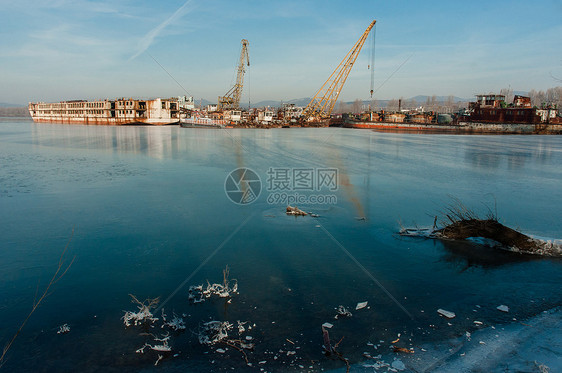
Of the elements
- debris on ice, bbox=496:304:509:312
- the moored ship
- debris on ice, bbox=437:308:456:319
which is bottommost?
debris on ice, bbox=437:308:456:319

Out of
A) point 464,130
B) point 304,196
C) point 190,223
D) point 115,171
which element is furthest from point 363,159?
point 464,130

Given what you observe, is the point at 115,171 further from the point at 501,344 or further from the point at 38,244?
the point at 501,344

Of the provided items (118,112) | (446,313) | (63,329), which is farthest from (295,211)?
(118,112)

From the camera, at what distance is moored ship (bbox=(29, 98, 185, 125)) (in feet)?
210

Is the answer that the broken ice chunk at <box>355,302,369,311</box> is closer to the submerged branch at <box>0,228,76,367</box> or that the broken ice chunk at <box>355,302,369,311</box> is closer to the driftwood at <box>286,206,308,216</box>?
the submerged branch at <box>0,228,76,367</box>

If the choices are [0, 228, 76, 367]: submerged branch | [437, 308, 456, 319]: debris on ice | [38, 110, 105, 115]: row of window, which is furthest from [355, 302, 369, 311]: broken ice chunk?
[38, 110, 105, 115]: row of window

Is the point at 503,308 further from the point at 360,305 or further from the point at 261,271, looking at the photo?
the point at 261,271

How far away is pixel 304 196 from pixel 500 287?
590 cm

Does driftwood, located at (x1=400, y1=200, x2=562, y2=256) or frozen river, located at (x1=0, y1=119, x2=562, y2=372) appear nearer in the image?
frozen river, located at (x1=0, y1=119, x2=562, y2=372)

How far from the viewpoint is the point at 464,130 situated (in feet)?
170

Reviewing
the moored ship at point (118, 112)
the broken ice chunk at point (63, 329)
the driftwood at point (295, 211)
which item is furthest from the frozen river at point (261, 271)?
the moored ship at point (118, 112)

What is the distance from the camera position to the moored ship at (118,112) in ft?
210

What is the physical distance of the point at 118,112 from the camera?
67.2m

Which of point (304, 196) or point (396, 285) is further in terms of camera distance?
point (304, 196)
